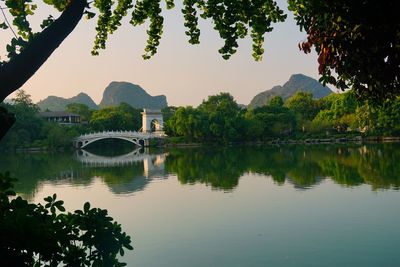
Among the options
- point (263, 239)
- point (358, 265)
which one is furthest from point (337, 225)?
point (358, 265)

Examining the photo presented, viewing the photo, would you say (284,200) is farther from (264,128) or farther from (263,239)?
(264,128)

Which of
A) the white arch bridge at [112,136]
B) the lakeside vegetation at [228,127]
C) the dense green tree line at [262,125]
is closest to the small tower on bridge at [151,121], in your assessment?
the lakeside vegetation at [228,127]

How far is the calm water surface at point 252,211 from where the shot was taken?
31.3 feet

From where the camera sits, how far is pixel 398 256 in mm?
8836

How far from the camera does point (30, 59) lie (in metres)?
2.60

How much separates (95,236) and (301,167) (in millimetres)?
23803

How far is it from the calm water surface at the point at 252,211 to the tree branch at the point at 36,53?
711 cm

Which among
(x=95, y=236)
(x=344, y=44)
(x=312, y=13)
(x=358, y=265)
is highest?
(x=312, y=13)

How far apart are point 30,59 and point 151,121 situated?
72792mm

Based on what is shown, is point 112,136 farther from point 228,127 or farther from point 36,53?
point 36,53

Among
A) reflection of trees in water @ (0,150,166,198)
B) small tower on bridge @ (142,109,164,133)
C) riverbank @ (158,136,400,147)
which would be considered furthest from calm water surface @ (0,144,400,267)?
small tower on bridge @ (142,109,164,133)

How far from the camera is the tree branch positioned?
2.56 meters

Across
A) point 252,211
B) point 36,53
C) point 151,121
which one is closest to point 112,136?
point 151,121

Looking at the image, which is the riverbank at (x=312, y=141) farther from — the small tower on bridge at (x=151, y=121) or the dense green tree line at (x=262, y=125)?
the small tower on bridge at (x=151, y=121)
